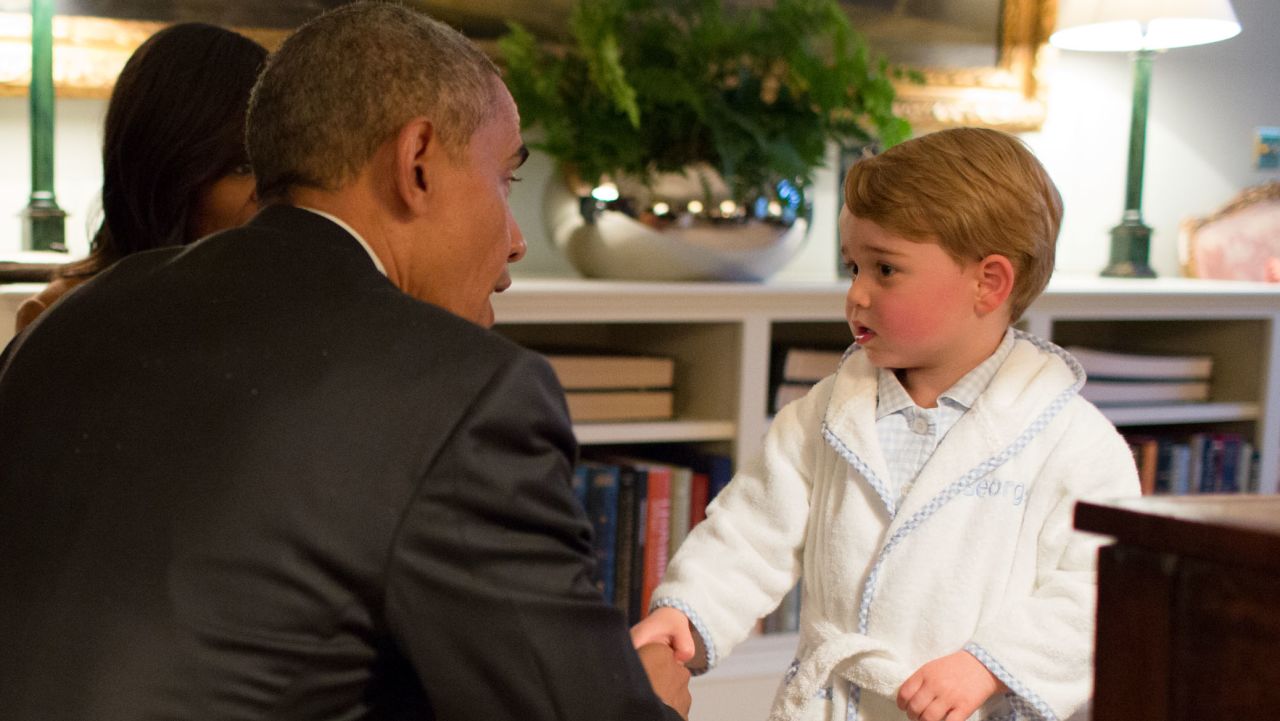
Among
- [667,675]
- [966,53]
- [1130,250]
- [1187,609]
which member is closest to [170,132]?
[667,675]

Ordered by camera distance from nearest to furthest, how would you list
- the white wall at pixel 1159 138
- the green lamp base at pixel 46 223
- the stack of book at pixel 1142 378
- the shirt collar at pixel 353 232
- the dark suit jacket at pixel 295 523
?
1. the dark suit jacket at pixel 295 523
2. the shirt collar at pixel 353 232
3. the green lamp base at pixel 46 223
4. the stack of book at pixel 1142 378
5. the white wall at pixel 1159 138

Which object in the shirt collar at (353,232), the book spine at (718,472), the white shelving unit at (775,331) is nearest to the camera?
the shirt collar at (353,232)

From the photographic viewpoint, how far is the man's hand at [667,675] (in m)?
1.27

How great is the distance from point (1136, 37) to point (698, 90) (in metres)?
1.31

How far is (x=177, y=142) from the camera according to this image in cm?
168

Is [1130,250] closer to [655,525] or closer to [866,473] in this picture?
[655,525]

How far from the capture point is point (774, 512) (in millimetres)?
1518

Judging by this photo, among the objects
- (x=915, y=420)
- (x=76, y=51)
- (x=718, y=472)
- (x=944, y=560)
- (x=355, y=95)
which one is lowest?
(x=718, y=472)

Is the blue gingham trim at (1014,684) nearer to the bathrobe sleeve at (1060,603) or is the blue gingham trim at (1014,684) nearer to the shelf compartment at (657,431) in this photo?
the bathrobe sleeve at (1060,603)

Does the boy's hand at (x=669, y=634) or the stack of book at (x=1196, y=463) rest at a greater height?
the boy's hand at (x=669, y=634)

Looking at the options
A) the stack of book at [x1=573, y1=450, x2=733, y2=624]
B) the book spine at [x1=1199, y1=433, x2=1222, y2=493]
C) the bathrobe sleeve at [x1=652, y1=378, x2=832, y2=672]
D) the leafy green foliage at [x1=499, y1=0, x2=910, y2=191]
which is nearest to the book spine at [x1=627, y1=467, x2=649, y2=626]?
the stack of book at [x1=573, y1=450, x2=733, y2=624]

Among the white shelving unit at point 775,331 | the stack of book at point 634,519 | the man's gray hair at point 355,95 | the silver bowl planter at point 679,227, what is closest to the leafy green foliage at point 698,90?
the silver bowl planter at point 679,227

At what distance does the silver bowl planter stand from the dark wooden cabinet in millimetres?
1865

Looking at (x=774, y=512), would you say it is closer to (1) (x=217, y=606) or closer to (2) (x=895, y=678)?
(2) (x=895, y=678)
